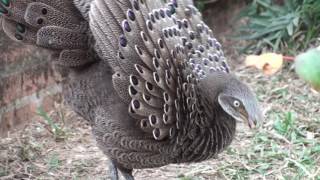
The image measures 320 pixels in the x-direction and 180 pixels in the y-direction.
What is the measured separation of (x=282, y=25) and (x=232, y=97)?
2.84 meters

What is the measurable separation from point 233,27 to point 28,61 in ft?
8.02

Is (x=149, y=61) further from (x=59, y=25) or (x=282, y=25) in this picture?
(x=282, y=25)

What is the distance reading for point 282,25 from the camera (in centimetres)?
540

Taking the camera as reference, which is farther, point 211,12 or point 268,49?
point 211,12

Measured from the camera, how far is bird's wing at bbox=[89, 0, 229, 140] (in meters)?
2.78

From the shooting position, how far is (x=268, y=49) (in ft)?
18.1

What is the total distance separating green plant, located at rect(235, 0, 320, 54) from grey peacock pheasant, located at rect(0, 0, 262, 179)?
2.42 meters

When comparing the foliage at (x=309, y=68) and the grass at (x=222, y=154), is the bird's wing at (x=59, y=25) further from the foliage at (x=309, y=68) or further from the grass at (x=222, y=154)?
the foliage at (x=309, y=68)

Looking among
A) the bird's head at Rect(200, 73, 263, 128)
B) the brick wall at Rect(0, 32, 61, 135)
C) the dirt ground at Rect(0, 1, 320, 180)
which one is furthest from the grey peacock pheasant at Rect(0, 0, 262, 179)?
Result: the brick wall at Rect(0, 32, 61, 135)

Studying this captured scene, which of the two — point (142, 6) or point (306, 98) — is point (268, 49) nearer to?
point (306, 98)

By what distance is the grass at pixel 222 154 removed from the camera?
375cm

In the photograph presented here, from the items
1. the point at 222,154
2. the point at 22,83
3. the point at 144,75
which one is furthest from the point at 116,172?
the point at 22,83

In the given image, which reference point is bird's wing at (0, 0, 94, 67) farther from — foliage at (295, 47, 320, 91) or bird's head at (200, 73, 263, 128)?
foliage at (295, 47, 320, 91)

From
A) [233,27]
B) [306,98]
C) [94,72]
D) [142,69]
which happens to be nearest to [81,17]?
[94,72]
